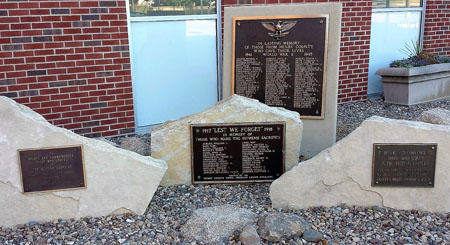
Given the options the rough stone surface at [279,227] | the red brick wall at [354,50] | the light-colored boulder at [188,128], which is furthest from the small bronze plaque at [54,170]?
the red brick wall at [354,50]

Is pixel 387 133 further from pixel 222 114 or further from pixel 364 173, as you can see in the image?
pixel 222 114

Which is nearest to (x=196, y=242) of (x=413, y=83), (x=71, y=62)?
(x=71, y=62)

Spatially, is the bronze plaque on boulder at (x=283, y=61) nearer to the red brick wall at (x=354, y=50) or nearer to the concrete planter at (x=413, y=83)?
the red brick wall at (x=354, y=50)

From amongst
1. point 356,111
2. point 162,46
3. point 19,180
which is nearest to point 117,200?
point 19,180

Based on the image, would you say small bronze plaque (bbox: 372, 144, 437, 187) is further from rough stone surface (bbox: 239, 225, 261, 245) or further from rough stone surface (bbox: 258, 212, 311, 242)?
rough stone surface (bbox: 239, 225, 261, 245)

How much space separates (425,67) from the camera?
7.55 metres

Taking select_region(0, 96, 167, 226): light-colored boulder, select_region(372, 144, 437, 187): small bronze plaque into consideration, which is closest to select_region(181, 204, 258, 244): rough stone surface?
select_region(0, 96, 167, 226): light-colored boulder

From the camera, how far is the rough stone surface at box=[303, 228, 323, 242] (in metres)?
3.35

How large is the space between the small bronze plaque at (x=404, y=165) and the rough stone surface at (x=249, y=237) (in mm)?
1163

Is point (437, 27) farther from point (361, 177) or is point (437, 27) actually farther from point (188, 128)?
point (188, 128)

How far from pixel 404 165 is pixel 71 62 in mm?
4033

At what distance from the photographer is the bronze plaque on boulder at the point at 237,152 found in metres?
4.37

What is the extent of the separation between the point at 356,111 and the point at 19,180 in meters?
5.36

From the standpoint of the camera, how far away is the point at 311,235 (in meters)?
3.37
